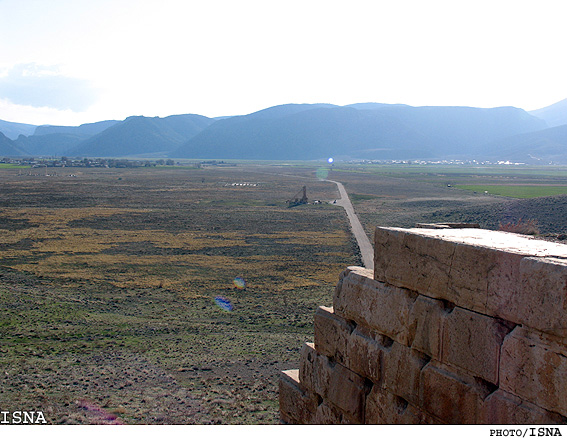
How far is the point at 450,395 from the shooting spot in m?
4.71

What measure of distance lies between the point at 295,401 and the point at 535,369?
11.8 feet

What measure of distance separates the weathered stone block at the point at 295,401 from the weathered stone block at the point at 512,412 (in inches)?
102

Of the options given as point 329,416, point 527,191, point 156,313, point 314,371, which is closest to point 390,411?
point 329,416

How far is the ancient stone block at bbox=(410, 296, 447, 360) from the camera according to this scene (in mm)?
4828

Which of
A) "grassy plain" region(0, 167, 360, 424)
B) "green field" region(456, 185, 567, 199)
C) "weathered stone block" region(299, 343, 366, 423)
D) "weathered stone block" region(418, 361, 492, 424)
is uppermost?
"weathered stone block" region(418, 361, 492, 424)

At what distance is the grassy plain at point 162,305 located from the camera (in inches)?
493

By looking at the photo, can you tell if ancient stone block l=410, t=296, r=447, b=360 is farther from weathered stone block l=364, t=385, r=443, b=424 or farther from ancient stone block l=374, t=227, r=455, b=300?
weathered stone block l=364, t=385, r=443, b=424

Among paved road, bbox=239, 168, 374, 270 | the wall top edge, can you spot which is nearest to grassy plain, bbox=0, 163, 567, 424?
paved road, bbox=239, 168, 374, 270

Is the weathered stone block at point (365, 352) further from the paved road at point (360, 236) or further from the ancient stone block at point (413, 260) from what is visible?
the paved road at point (360, 236)

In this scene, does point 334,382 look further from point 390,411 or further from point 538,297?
point 538,297

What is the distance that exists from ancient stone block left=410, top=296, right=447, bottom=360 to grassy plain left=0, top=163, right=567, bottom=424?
7307mm

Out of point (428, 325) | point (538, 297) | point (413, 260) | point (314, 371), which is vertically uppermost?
point (413, 260)

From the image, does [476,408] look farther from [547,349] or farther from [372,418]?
[372,418]

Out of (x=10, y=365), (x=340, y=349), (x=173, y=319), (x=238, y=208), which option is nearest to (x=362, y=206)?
(x=238, y=208)
